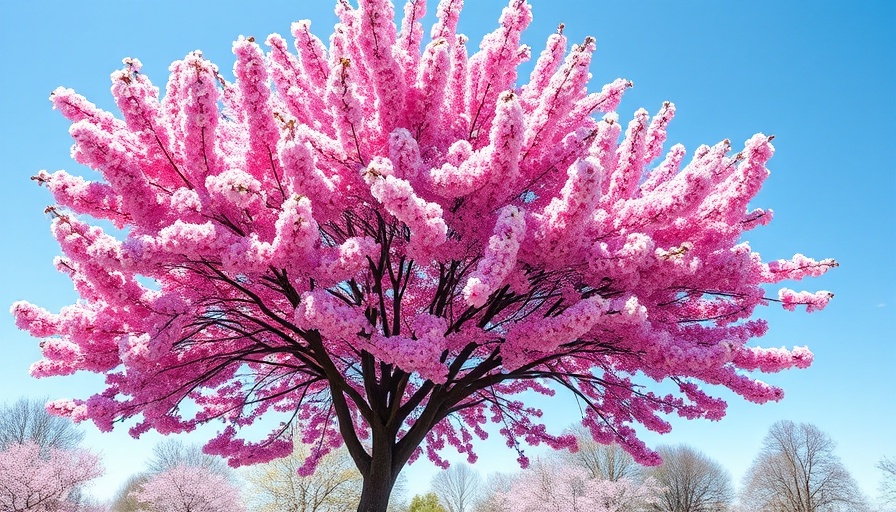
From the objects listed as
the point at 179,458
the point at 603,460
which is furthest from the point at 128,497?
the point at 603,460

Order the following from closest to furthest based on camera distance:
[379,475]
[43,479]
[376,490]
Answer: [376,490]
[379,475]
[43,479]

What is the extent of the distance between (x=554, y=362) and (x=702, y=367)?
4958 millimetres

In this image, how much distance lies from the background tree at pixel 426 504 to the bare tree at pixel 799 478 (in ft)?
82.4

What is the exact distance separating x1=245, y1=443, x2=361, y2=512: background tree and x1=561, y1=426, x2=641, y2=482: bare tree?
760 inches

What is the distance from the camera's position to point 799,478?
42406 mm

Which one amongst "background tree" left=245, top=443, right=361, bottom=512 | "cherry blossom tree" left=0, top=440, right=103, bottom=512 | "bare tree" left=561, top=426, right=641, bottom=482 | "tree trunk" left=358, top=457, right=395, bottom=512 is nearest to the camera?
"tree trunk" left=358, top=457, right=395, bottom=512

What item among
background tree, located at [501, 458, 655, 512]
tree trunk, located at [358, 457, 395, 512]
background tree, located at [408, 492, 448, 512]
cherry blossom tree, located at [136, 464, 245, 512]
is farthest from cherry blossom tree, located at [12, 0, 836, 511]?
background tree, located at [408, 492, 448, 512]

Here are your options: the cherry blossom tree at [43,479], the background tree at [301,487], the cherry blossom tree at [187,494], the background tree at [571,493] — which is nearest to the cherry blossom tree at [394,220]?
the cherry blossom tree at [43,479]

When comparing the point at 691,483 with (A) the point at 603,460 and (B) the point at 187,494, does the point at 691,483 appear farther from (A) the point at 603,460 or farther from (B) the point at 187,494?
(B) the point at 187,494

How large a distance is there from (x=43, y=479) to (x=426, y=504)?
32549mm

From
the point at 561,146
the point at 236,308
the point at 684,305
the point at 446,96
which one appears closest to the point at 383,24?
the point at 446,96

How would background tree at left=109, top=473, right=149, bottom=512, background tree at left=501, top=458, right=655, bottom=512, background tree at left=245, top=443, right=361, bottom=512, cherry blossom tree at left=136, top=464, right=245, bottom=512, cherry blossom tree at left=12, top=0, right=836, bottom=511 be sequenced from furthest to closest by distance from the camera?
background tree at left=109, top=473, right=149, bottom=512
background tree at left=245, top=443, right=361, bottom=512
background tree at left=501, top=458, right=655, bottom=512
cherry blossom tree at left=136, top=464, right=245, bottom=512
cherry blossom tree at left=12, top=0, right=836, bottom=511

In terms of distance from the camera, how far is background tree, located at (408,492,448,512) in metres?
49.3

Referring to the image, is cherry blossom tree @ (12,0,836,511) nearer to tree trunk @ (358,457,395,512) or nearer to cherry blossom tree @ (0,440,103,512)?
tree trunk @ (358,457,395,512)
